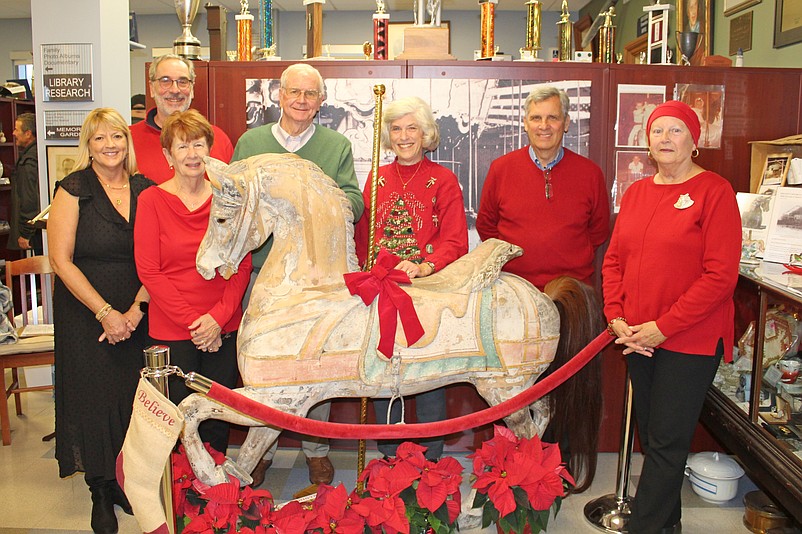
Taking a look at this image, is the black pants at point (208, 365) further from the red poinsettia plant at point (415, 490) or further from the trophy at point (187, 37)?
the trophy at point (187, 37)

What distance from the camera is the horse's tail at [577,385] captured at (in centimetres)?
269

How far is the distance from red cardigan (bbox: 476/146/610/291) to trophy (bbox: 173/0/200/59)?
5.70ft

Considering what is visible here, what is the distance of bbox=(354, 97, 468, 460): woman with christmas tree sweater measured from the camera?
2.79 m

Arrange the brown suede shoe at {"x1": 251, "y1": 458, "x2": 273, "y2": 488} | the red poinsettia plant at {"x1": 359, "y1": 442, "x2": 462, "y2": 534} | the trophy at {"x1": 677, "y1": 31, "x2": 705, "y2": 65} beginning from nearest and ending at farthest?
the red poinsettia plant at {"x1": 359, "y1": 442, "x2": 462, "y2": 534}
the brown suede shoe at {"x1": 251, "y1": 458, "x2": 273, "y2": 488}
the trophy at {"x1": 677, "y1": 31, "x2": 705, "y2": 65}

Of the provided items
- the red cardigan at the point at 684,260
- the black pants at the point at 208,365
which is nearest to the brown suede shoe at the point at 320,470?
the black pants at the point at 208,365

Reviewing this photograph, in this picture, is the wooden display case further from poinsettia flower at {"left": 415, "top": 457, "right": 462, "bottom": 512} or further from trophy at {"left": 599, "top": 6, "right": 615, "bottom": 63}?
trophy at {"left": 599, "top": 6, "right": 615, "bottom": 63}

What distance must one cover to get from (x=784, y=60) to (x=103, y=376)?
14.9 ft

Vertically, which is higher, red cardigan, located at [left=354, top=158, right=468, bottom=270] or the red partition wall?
the red partition wall

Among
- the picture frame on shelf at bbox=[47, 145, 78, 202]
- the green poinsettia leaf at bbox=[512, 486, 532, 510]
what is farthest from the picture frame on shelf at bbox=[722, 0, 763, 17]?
the picture frame on shelf at bbox=[47, 145, 78, 202]

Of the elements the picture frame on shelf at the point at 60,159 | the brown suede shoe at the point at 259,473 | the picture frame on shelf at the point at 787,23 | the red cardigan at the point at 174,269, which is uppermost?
the picture frame on shelf at the point at 787,23

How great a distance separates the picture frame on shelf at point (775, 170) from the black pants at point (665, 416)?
1.19 m

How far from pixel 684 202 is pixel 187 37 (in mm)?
2652

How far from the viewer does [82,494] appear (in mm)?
3291

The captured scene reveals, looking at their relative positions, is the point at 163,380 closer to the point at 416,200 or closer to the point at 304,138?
the point at 416,200
